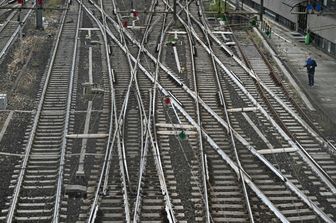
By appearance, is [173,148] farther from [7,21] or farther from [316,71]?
[7,21]

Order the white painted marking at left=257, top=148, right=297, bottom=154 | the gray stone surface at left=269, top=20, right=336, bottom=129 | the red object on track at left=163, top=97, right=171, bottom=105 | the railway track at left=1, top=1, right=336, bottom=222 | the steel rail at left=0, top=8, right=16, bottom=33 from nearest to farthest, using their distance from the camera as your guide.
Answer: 1. the railway track at left=1, top=1, right=336, bottom=222
2. the white painted marking at left=257, top=148, right=297, bottom=154
3. the red object on track at left=163, top=97, right=171, bottom=105
4. the gray stone surface at left=269, top=20, right=336, bottom=129
5. the steel rail at left=0, top=8, right=16, bottom=33

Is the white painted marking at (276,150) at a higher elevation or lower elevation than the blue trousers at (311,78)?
lower

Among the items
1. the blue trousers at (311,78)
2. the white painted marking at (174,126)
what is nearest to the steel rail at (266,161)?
the white painted marking at (174,126)

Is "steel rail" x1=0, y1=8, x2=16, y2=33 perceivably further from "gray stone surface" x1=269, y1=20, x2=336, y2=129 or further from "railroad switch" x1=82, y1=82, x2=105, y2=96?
"gray stone surface" x1=269, y1=20, x2=336, y2=129

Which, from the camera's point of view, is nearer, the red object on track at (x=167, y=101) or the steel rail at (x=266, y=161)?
the steel rail at (x=266, y=161)

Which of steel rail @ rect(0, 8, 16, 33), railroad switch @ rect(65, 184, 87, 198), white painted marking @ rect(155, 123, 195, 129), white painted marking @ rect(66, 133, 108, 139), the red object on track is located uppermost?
steel rail @ rect(0, 8, 16, 33)

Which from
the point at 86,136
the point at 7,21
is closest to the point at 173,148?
the point at 86,136

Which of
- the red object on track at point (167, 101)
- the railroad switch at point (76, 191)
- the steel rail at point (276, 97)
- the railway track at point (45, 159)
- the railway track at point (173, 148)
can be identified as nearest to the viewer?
the railway track at point (45, 159)

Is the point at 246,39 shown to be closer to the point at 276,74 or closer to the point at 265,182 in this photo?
the point at 276,74

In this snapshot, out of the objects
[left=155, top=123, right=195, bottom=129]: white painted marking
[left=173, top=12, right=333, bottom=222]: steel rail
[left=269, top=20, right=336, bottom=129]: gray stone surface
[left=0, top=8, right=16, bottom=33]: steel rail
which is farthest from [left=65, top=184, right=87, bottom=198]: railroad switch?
[left=0, top=8, right=16, bottom=33]: steel rail

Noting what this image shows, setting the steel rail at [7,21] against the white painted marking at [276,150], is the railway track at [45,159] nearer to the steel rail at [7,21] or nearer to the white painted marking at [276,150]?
the white painted marking at [276,150]

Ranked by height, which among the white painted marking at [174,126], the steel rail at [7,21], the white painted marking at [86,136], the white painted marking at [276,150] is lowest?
the white painted marking at [276,150]

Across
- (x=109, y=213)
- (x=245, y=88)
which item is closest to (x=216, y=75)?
(x=245, y=88)

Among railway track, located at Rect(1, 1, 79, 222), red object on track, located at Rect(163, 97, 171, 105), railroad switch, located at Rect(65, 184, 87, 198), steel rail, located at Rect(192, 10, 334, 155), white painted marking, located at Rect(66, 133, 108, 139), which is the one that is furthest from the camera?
red object on track, located at Rect(163, 97, 171, 105)
